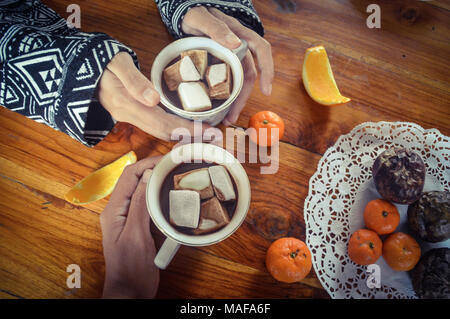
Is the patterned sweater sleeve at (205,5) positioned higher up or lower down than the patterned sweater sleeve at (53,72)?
higher up

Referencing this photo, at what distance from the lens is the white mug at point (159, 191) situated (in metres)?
0.66

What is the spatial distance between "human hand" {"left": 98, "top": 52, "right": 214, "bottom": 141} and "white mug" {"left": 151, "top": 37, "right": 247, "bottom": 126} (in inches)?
1.5

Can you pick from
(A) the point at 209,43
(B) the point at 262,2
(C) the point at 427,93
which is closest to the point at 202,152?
(A) the point at 209,43

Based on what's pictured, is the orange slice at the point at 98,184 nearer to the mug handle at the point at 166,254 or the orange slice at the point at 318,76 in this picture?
the mug handle at the point at 166,254

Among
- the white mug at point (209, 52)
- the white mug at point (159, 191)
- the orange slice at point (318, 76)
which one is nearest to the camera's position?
the white mug at point (159, 191)

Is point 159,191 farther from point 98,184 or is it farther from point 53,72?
point 53,72

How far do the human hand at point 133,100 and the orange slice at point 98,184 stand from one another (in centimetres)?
13

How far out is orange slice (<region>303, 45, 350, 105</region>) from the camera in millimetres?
1009

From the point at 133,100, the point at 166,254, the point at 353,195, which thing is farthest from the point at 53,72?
the point at 353,195

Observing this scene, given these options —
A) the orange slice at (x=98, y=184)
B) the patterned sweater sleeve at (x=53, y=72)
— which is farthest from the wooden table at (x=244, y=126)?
the patterned sweater sleeve at (x=53, y=72)

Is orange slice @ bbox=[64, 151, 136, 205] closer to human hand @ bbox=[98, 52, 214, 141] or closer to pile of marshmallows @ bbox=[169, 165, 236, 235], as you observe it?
human hand @ bbox=[98, 52, 214, 141]

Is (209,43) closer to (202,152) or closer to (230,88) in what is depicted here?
(230,88)

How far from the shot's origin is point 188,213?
0.72 meters
